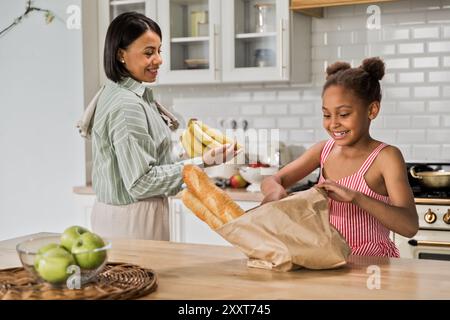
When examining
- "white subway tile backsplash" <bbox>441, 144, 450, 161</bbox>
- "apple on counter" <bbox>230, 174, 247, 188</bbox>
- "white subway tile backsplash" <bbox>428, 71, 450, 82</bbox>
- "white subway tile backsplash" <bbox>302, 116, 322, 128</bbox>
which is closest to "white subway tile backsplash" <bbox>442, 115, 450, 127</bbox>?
"white subway tile backsplash" <bbox>441, 144, 450, 161</bbox>

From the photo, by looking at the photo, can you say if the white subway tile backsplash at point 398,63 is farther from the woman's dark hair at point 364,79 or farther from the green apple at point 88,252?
the green apple at point 88,252

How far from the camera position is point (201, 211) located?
1.97 meters

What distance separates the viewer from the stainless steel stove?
3.58 metres

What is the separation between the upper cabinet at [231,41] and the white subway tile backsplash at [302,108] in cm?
19

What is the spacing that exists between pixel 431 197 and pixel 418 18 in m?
1.19

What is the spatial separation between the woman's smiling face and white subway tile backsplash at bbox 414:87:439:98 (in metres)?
1.93

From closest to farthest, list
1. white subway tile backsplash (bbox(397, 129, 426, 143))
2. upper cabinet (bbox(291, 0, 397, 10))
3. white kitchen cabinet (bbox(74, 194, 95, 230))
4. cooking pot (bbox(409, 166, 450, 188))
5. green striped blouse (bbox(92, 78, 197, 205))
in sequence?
green striped blouse (bbox(92, 78, 197, 205))
cooking pot (bbox(409, 166, 450, 188))
upper cabinet (bbox(291, 0, 397, 10))
white subway tile backsplash (bbox(397, 129, 426, 143))
white kitchen cabinet (bbox(74, 194, 95, 230))

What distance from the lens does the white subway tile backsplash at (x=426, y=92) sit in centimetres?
417

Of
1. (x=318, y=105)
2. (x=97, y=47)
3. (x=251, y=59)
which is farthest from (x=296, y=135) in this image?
(x=97, y=47)

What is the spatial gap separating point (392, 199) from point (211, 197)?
62 centimetres

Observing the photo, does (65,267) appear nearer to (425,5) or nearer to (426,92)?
(426,92)

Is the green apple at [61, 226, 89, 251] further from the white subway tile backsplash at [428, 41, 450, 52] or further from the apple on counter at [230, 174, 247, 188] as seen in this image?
the white subway tile backsplash at [428, 41, 450, 52]

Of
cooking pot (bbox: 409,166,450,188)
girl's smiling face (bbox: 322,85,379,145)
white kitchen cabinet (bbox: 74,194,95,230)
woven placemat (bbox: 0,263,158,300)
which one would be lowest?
white kitchen cabinet (bbox: 74,194,95,230)

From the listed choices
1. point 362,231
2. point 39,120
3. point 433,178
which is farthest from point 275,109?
point 362,231
